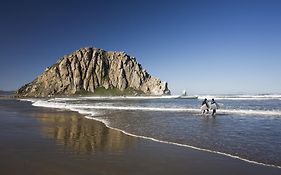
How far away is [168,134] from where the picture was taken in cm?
1738

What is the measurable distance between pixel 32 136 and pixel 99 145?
471 centimetres

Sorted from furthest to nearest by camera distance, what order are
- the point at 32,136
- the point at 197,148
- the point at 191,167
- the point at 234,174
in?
the point at 32,136
the point at 197,148
the point at 191,167
the point at 234,174

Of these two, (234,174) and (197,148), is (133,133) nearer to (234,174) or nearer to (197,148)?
(197,148)

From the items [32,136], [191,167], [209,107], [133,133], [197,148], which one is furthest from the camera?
[209,107]

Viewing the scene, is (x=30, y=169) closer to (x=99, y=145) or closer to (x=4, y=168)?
(x=4, y=168)

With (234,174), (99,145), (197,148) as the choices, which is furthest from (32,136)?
(234,174)

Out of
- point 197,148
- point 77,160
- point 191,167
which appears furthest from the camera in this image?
point 197,148

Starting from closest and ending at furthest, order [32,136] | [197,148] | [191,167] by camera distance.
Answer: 1. [191,167]
2. [197,148]
3. [32,136]

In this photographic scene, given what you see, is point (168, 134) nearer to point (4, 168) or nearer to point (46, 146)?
point (46, 146)

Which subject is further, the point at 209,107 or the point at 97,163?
the point at 209,107

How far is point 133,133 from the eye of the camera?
18.0 meters

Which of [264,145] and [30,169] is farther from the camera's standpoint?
[264,145]

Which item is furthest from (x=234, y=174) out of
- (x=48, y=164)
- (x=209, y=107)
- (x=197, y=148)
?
(x=209, y=107)

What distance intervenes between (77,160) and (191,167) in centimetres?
398
